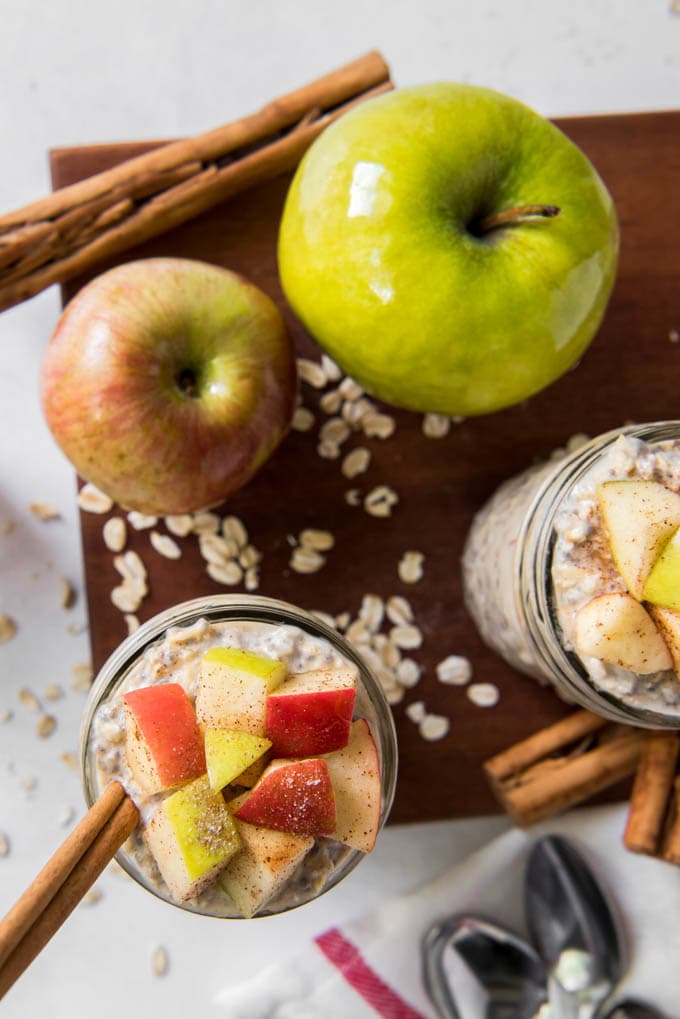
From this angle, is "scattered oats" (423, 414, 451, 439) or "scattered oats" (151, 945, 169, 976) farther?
"scattered oats" (151, 945, 169, 976)

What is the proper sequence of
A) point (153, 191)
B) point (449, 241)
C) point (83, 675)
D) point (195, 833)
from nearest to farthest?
point (195, 833) < point (449, 241) < point (153, 191) < point (83, 675)

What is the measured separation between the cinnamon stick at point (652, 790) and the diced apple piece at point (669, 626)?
0.82 ft

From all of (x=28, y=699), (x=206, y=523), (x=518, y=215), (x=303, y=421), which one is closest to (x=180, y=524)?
(x=206, y=523)

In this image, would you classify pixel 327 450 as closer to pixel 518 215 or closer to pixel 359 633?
pixel 359 633

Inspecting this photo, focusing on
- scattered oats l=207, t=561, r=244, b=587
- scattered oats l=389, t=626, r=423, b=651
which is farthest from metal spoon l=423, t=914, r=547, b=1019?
scattered oats l=207, t=561, r=244, b=587

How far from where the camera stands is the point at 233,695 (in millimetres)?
Result: 600

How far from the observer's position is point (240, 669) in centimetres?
60

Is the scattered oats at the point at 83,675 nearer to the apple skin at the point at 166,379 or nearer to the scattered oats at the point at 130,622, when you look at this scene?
the scattered oats at the point at 130,622

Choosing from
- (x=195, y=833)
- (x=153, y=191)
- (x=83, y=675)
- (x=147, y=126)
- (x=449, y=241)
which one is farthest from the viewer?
(x=147, y=126)

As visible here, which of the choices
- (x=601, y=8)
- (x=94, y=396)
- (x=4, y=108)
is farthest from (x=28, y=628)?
(x=601, y=8)

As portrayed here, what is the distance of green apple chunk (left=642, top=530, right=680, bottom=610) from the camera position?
1.98 ft

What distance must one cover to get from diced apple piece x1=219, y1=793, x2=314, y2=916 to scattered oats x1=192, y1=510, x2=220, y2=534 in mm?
306

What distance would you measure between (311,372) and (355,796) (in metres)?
0.39

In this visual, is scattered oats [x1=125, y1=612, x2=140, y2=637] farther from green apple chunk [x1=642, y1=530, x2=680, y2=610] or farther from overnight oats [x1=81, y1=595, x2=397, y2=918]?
green apple chunk [x1=642, y1=530, x2=680, y2=610]
